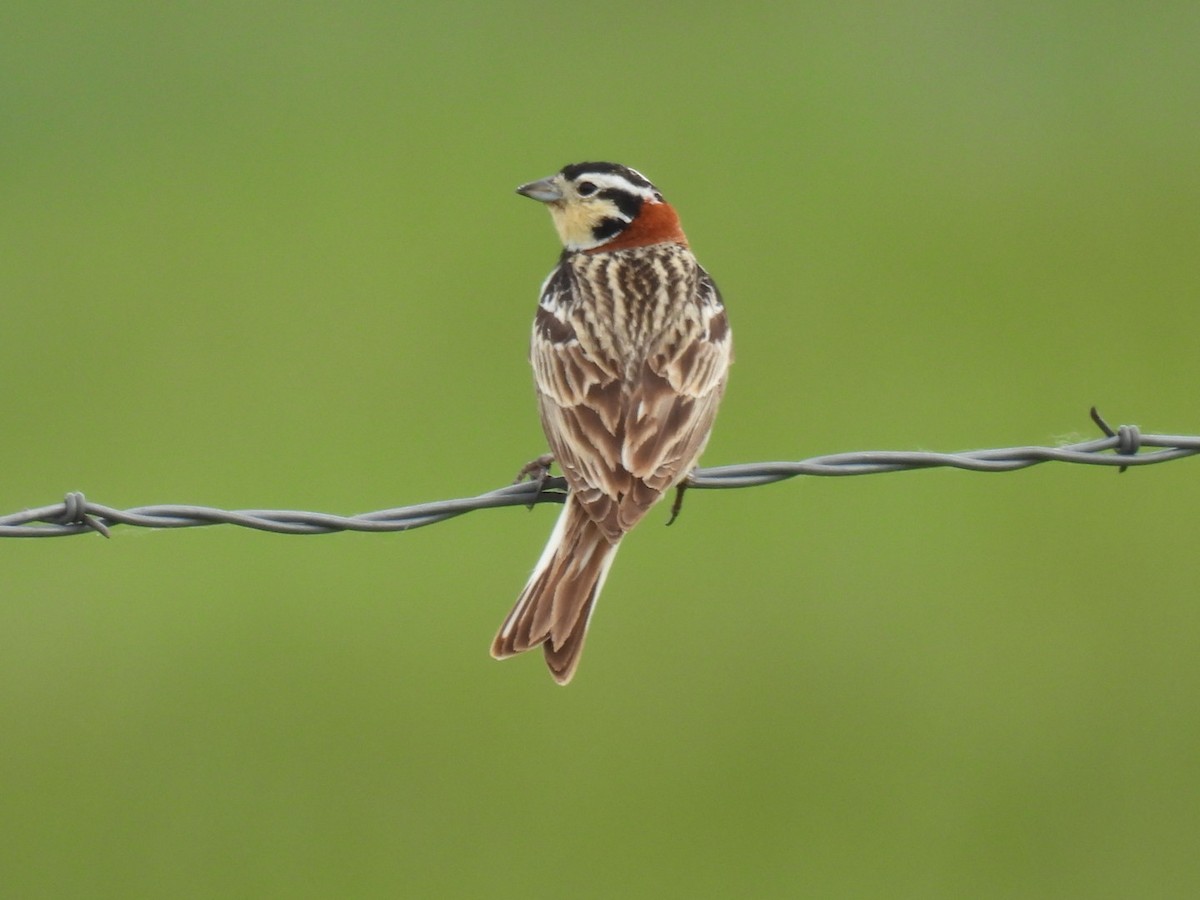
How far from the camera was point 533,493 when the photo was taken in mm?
7527

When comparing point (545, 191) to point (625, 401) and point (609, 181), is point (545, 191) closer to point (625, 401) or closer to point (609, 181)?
point (609, 181)

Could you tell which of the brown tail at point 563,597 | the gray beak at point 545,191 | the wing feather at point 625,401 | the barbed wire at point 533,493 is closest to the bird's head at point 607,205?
the gray beak at point 545,191

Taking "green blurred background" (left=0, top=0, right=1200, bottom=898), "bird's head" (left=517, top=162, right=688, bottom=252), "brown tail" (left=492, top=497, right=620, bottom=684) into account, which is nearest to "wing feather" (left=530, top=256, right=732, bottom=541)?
"brown tail" (left=492, top=497, right=620, bottom=684)

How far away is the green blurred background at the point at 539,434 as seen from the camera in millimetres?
11562

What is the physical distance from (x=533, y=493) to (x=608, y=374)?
0.74 meters

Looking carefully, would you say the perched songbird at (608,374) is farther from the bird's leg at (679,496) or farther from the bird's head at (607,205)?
the bird's leg at (679,496)

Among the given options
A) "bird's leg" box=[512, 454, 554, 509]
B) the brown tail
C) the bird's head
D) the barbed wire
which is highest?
the bird's head

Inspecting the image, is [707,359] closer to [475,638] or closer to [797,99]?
[475,638]

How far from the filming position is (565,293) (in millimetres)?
8758

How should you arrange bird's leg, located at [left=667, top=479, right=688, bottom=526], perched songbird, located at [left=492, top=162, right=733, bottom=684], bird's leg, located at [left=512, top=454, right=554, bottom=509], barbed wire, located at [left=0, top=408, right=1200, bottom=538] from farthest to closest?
bird's leg, located at [left=667, top=479, right=688, bottom=526]
bird's leg, located at [left=512, top=454, right=554, bottom=509]
perched songbird, located at [left=492, top=162, right=733, bottom=684]
barbed wire, located at [left=0, top=408, right=1200, bottom=538]

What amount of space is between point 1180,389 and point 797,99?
→ 6806mm

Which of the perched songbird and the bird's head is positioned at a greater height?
the bird's head

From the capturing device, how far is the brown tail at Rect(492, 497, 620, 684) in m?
7.33

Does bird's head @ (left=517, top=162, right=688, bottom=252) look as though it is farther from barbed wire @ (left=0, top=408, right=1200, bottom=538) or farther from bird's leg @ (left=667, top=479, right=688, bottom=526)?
barbed wire @ (left=0, top=408, right=1200, bottom=538)
